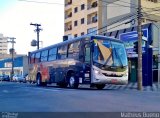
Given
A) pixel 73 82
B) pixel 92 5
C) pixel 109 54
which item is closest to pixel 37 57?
pixel 73 82

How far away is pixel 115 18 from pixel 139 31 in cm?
3095

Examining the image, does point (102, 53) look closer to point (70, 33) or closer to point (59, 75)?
point (59, 75)

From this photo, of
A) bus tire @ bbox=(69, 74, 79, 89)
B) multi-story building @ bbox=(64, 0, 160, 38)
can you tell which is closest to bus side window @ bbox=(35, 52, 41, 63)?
bus tire @ bbox=(69, 74, 79, 89)

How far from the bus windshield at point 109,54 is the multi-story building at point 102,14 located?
23.4 metres

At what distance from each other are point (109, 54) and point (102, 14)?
125ft

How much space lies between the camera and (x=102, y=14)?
192ft

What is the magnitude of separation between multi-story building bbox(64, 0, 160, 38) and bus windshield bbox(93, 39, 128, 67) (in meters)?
23.4

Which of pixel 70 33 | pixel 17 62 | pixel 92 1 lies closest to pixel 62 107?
pixel 92 1

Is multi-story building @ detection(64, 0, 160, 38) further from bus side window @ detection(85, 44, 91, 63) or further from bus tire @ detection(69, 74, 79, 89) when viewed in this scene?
bus side window @ detection(85, 44, 91, 63)

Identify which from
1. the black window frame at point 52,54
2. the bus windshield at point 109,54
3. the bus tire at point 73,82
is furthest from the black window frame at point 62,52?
the bus windshield at point 109,54

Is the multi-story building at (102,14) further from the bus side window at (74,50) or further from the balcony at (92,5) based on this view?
the bus side window at (74,50)

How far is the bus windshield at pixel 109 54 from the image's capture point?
819 inches

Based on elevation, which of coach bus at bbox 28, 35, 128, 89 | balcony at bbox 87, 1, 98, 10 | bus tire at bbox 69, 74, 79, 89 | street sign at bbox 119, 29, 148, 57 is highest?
balcony at bbox 87, 1, 98, 10

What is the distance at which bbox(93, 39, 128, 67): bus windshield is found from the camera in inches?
819
